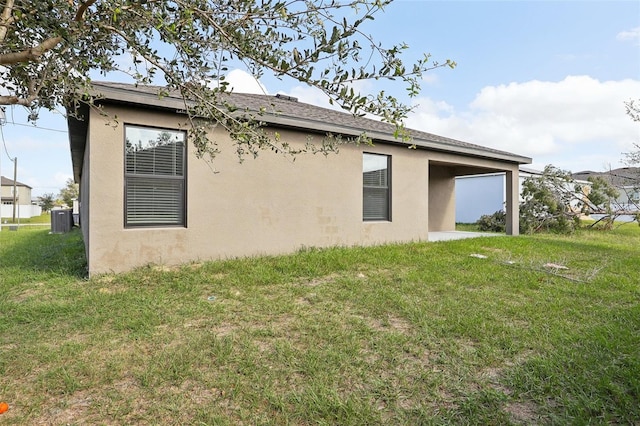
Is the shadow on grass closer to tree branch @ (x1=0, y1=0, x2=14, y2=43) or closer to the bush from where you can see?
tree branch @ (x1=0, y1=0, x2=14, y2=43)

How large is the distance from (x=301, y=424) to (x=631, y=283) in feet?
19.7

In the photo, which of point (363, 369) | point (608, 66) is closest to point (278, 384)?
point (363, 369)

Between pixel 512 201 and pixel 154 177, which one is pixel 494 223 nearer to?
pixel 512 201

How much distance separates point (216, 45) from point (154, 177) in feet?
13.5

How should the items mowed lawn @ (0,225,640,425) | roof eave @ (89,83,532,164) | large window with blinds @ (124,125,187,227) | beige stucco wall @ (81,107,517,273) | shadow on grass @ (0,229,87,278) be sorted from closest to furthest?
mowed lawn @ (0,225,640,425), roof eave @ (89,83,532,164), beige stucco wall @ (81,107,517,273), large window with blinds @ (124,125,187,227), shadow on grass @ (0,229,87,278)

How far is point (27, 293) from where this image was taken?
4902 millimetres

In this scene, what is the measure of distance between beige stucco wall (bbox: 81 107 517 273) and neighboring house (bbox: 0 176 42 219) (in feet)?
132

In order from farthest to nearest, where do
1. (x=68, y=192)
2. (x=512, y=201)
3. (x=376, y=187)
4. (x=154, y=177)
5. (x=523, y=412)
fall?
(x=68, y=192), (x=512, y=201), (x=376, y=187), (x=154, y=177), (x=523, y=412)

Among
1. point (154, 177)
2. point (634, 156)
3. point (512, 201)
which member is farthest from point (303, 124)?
point (634, 156)

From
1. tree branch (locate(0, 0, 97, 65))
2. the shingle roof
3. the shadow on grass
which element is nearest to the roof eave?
the shingle roof

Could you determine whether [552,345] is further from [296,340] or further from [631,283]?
[631,283]

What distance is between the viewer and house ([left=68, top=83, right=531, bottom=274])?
5.52 m

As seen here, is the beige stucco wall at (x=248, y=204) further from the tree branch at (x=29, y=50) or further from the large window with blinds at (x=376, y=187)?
the tree branch at (x=29, y=50)

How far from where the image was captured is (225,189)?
6523 millimetres
